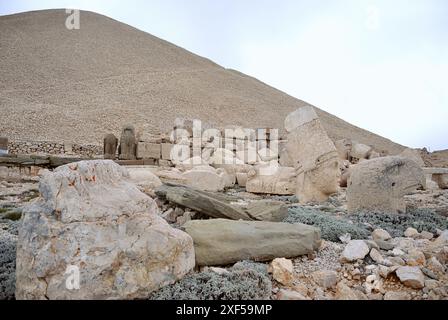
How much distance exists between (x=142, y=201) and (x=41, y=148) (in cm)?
1440

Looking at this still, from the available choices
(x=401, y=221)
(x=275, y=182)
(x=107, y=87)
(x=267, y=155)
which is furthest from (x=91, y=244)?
(x=107, y=87)

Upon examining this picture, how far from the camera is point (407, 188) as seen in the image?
507cm

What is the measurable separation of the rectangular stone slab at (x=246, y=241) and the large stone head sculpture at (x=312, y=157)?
10.1ft

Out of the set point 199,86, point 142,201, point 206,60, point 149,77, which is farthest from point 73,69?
point 142,201

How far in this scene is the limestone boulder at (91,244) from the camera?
210cm

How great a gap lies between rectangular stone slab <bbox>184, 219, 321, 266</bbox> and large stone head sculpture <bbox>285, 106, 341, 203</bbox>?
308cm

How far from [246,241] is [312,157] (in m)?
3.67

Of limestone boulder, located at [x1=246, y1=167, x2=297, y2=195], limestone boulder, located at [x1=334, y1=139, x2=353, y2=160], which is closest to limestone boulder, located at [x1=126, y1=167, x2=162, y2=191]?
limestone boulder, located at [x1=246, y1=167, x2=297, y2=195]

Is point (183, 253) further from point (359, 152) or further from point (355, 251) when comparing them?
point (359, 152)

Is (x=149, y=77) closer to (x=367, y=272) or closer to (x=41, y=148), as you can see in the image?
(x=41, y=148)

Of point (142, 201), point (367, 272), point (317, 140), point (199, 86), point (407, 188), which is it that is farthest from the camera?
point (199, 86)

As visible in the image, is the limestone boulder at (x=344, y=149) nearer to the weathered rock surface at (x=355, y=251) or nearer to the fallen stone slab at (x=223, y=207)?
the fallen stone slab at (x=223, y=207)

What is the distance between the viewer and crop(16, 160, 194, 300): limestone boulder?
2.10m

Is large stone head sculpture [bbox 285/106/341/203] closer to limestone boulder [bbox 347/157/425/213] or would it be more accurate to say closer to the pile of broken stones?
limestone boulder [bbox 347/157/425/213]
